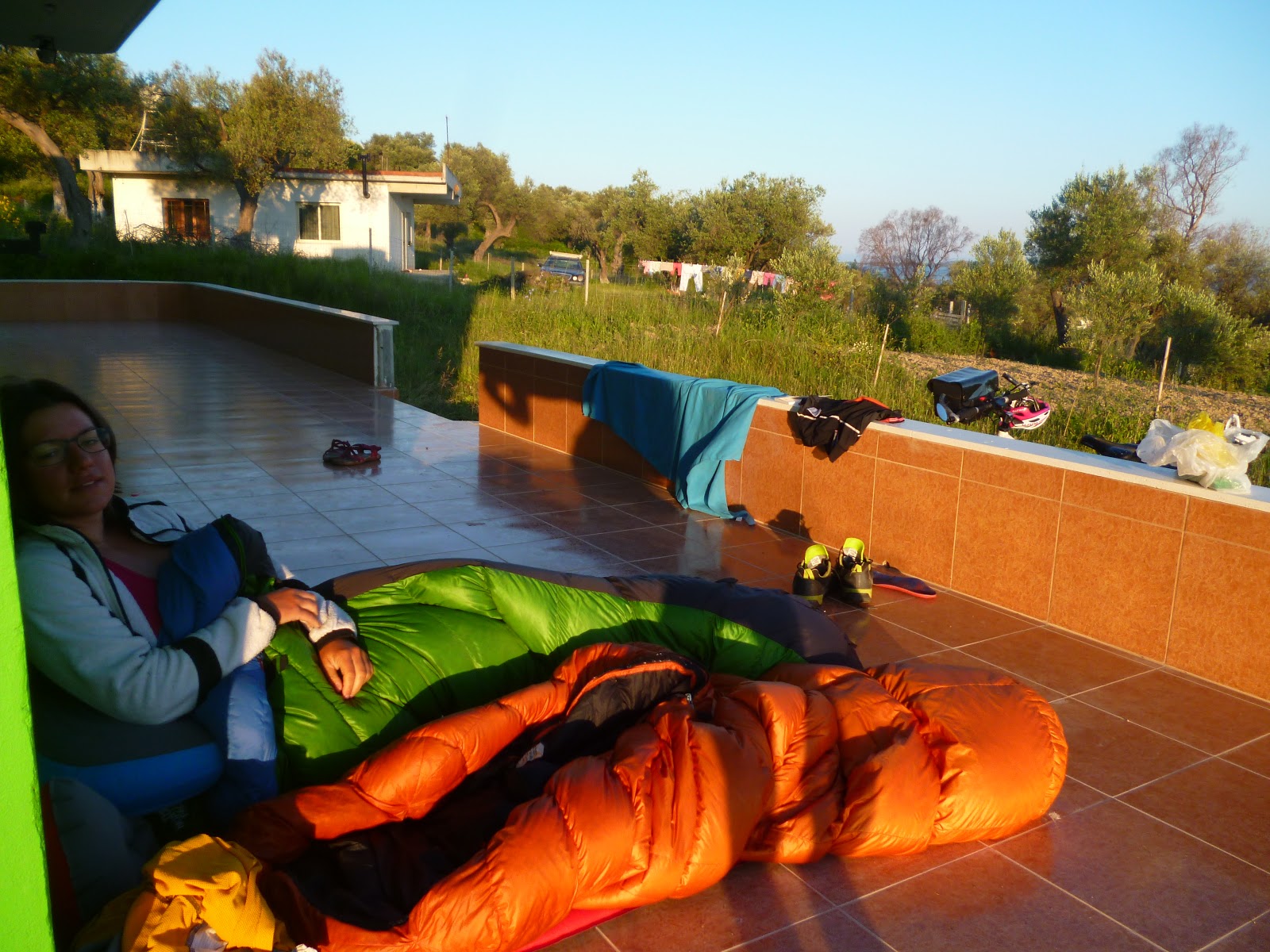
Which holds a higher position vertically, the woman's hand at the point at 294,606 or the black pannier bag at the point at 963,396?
→ the black pannier bag at the point at 963,396

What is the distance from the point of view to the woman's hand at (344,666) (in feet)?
7.79

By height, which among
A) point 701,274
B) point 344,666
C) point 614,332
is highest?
point 701,274

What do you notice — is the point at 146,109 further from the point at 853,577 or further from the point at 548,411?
the point at 853,577

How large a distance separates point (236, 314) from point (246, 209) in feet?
36.0

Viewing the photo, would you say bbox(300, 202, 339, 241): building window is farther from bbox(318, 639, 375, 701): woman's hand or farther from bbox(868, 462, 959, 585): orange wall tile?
bbox(318, 639, 375, 701): woman's hand

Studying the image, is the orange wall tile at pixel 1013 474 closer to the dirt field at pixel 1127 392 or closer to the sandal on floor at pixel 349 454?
the dirt field at pixel 1127 392

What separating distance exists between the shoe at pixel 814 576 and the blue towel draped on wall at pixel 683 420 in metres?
1.21

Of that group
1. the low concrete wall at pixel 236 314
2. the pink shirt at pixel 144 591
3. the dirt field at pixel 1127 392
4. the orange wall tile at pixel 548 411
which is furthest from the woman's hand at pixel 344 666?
the low concrete wall at pixel 236 314

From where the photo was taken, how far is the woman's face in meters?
2.02

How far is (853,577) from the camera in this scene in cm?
408

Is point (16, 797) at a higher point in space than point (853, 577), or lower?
higher

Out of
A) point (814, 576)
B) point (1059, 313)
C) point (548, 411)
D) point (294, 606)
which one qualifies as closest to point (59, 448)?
point (294, 606)

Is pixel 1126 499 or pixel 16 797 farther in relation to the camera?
pixel 1126 499

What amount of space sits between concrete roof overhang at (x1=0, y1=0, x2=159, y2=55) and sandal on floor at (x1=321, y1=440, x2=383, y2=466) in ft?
9.23
